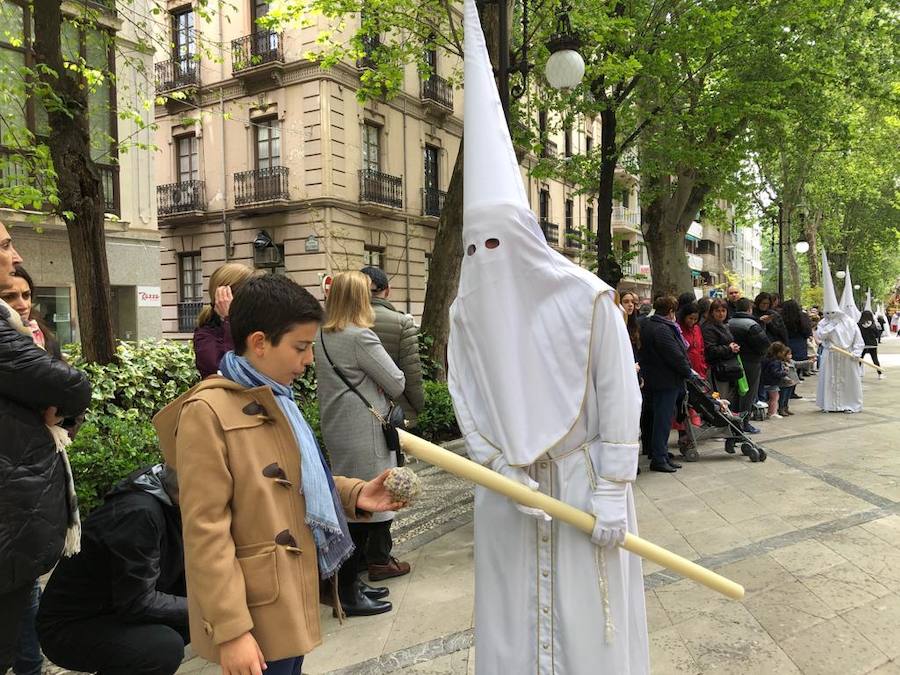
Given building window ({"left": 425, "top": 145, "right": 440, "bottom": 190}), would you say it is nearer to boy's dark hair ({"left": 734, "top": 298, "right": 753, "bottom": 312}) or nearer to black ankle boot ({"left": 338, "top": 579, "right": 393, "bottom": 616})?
boy's dark hair ({"left": 734, "top": 298, "right": 753, "bottom": 312})

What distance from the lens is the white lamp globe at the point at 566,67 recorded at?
25.5 feet

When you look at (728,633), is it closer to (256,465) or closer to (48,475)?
(256,465)

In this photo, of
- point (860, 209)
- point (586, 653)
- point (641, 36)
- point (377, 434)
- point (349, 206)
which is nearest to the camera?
point (586, 653)

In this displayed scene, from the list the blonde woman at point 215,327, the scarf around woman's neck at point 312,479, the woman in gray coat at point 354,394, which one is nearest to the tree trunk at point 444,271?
the blonde woman at point 215,327

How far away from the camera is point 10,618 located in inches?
91.2

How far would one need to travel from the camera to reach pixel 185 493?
1.80 metres

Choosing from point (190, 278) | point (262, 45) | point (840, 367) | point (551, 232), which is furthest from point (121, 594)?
point (551, 232)

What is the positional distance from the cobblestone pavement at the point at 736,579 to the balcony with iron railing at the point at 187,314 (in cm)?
1763

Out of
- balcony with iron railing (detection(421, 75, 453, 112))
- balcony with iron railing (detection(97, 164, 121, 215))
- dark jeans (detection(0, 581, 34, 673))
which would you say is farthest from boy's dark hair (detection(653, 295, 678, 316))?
balcony with iron railing (detection(421, 75, 453, 112))

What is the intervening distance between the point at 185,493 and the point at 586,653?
1370 mm

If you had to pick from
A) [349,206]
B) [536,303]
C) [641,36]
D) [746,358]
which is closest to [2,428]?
[536,303]

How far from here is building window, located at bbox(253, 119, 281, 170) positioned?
67.6 ft

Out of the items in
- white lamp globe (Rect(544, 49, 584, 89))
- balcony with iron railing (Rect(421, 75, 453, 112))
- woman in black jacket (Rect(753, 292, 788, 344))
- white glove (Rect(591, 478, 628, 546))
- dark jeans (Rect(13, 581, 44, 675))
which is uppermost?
balcony with iron railing (Rect(421, 75, 453, 112))

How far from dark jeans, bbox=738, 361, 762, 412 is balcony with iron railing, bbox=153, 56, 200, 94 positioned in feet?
64.6
